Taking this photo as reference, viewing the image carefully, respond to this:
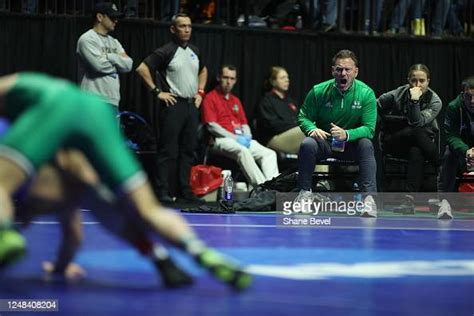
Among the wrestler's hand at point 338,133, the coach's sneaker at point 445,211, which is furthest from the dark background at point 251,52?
the coach's sneaker at point 445,211

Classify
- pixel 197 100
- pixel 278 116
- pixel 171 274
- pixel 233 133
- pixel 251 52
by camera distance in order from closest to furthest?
1. pixel 171 274
2. pixel 197 100
3. pixel 233 133
4. pixel 278 116
5. pixel 251 52

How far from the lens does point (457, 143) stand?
586 cm

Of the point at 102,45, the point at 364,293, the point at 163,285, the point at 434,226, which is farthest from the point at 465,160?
the point at 163,285

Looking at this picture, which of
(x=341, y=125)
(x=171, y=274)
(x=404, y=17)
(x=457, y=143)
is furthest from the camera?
(x=404, y=17)

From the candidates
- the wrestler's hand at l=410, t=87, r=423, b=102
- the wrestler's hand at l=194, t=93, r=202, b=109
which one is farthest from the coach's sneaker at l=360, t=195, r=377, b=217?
the wrestler's hand at l=194, t=93, r=202, b=109

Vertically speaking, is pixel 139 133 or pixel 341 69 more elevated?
pixel 341 69

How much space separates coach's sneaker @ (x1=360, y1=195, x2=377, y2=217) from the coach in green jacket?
8.2 inches

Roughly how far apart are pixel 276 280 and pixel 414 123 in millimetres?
3825

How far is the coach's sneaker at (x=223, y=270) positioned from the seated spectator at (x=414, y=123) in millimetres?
4196

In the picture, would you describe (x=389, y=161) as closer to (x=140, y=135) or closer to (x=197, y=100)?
(x=197, y=100)

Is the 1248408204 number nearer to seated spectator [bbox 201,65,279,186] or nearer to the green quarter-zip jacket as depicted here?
the green quarter-zip jacket

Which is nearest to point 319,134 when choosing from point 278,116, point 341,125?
point 341,125

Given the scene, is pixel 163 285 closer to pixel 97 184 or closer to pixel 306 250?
pixel 97 184

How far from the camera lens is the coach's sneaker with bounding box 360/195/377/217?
5.23m
